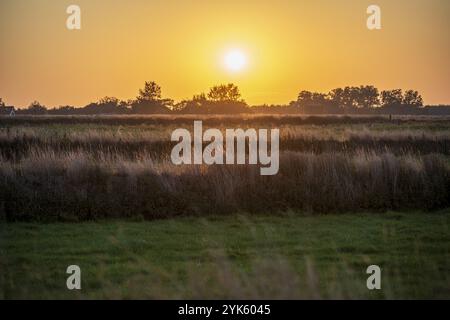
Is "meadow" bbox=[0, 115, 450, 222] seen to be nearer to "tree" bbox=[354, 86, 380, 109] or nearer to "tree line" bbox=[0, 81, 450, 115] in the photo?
"tree line" bbox=[0, 81, 450, 115]

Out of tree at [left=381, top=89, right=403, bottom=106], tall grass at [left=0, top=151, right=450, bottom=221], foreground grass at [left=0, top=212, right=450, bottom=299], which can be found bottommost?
foreground grass at [left=0, top=212, right=450, bottom=299]

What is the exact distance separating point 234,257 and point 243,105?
10731 centimetres

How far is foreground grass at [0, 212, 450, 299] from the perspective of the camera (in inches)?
319

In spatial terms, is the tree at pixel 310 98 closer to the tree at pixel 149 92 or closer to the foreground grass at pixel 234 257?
the tree at pixel 149 92

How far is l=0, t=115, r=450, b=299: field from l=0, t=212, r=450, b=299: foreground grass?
3 cm

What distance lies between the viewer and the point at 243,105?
117m

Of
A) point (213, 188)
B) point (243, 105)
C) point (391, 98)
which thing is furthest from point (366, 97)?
point (213, 188)

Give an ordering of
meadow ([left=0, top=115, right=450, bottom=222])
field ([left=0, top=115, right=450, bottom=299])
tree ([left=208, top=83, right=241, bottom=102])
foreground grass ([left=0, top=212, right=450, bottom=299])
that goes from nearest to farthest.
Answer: foreground grass ([left=0, top=212, right=450, bottom=299]) → field ([left=0, top=115, right=450, bottom=299]) → meadow ([left=0, top=115, right=450, bottom=222]) → tree ([left=208, top=83, right=241, bottom=102])

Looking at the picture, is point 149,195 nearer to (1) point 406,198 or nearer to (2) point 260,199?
(2) point 260,199

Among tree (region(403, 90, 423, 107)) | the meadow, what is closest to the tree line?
tree (region(403, 90, 423, 107))

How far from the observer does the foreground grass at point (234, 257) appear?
810 centimetres

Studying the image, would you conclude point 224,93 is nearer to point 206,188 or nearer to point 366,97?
point 366,97

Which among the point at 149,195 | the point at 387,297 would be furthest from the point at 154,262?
the point at 149,195
